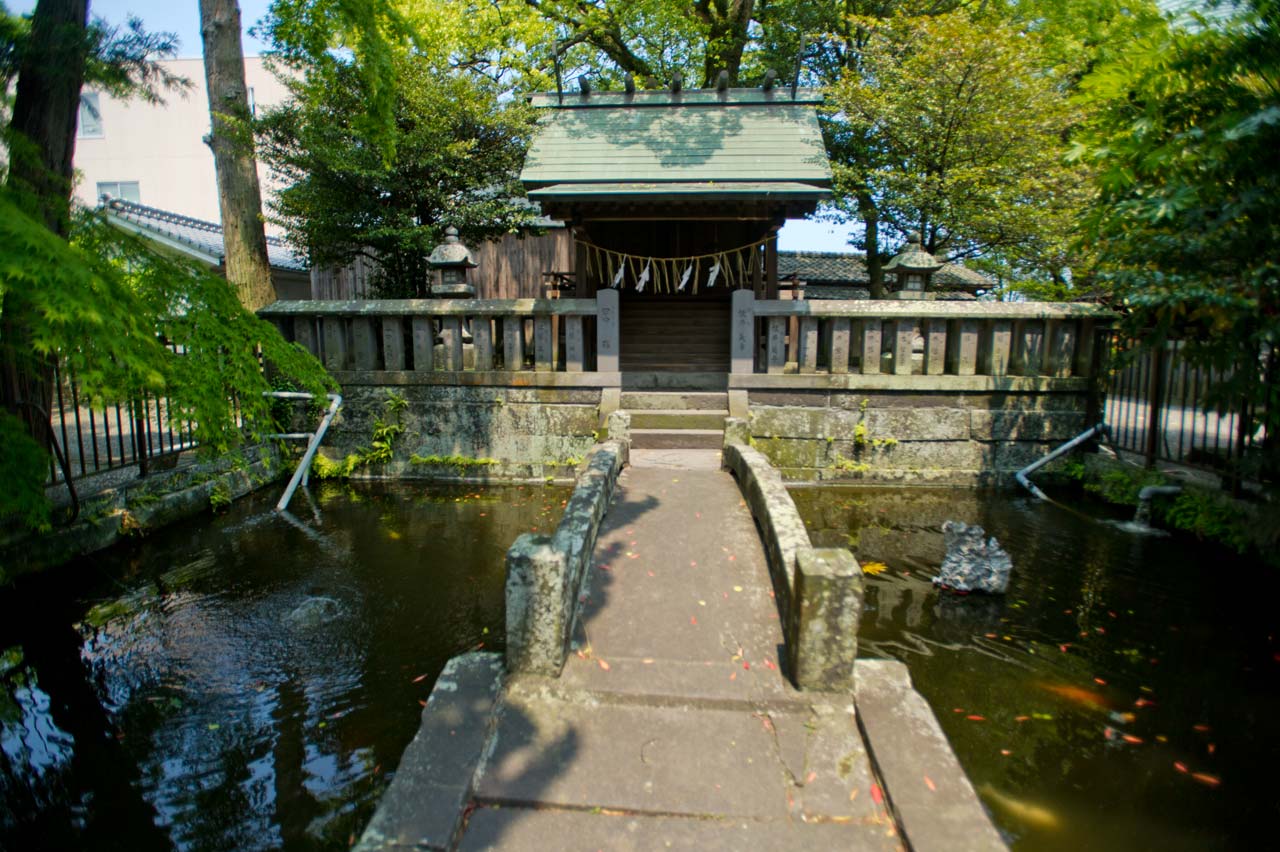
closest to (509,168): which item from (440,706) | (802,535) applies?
(802,535)

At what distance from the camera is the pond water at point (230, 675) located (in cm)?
338

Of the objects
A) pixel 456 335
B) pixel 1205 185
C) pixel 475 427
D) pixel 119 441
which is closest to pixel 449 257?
pixel 456 335

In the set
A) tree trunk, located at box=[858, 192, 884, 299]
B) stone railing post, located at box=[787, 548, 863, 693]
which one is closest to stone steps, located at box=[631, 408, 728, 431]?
stone railing post, located at box=[787, 548, 863, 693]

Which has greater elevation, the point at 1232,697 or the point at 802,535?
the point at 802,535

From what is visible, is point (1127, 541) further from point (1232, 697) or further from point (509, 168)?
point (509, 168)

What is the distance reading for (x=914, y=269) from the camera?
10.3m

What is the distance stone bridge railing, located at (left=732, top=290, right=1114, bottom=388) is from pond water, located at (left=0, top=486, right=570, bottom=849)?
4.07 m

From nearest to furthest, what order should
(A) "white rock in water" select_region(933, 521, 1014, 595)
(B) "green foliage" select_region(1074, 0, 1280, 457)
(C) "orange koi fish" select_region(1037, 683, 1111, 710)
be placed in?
(C) "orange koi fish" select_region(1037, 683, 1111, 710), (B) "green foliage" select_region(1074, 0, 1280, 457), (A) "white rock in water" select_region(933, 521, 1014, 595)

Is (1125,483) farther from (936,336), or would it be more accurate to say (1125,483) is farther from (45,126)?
(45,126)

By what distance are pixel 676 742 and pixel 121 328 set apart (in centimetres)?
356

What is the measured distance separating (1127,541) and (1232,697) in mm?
3110

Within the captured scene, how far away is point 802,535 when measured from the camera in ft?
15.4

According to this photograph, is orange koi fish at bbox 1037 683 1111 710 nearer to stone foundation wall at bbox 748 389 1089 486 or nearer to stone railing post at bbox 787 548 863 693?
stone railing post at bbox 787 548 863 693

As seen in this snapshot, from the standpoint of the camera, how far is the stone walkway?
2.86 meters
